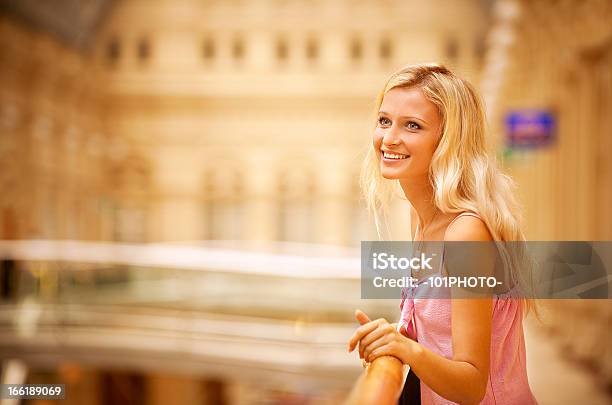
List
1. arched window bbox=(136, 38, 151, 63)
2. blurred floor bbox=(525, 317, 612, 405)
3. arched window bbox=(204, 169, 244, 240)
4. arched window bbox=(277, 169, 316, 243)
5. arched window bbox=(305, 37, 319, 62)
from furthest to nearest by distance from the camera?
arched window bbox=(204, 169, 244, 240)
arched window bbox=(277, 169, 316, 243)
arched window bbox=(305, 37, 319, 62)
arched window bbox=(136, 38, 151, 63)
blurred floor bbox=(525, 317, 612, 405)

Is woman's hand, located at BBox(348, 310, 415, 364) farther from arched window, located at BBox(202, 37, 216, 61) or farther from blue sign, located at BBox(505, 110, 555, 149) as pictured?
arched window, located at BBox(202, 37, 216, 61)

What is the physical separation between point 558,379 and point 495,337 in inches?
211

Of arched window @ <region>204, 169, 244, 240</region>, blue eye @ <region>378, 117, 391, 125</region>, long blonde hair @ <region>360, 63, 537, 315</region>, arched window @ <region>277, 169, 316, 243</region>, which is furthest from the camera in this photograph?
arched window @ <region>204, 169, 244, 240</region>

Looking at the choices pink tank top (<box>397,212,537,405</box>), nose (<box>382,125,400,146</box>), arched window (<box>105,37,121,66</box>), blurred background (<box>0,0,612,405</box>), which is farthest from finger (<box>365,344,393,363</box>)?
arched window (<box>105,37,121,66</box>)

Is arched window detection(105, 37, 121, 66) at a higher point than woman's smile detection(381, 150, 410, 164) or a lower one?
higher

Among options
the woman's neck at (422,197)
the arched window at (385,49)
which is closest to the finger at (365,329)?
the woman's neck at (422,197)

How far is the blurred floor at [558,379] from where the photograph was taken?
18.0ft

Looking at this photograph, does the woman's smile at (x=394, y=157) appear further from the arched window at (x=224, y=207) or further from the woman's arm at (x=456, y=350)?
the arched window at (x=224, y=207)

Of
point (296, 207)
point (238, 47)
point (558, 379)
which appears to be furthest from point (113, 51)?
point (558, 379)

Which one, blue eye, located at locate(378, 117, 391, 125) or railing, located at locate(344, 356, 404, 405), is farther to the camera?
blue eye, located at locate(378, 117, 391, 125)

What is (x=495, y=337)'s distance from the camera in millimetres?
1291

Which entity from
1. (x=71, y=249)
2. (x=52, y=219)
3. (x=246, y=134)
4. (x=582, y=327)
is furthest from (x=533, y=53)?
(x=246, y=134)

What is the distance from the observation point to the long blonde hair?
4.04ft

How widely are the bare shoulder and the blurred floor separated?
160 inches
